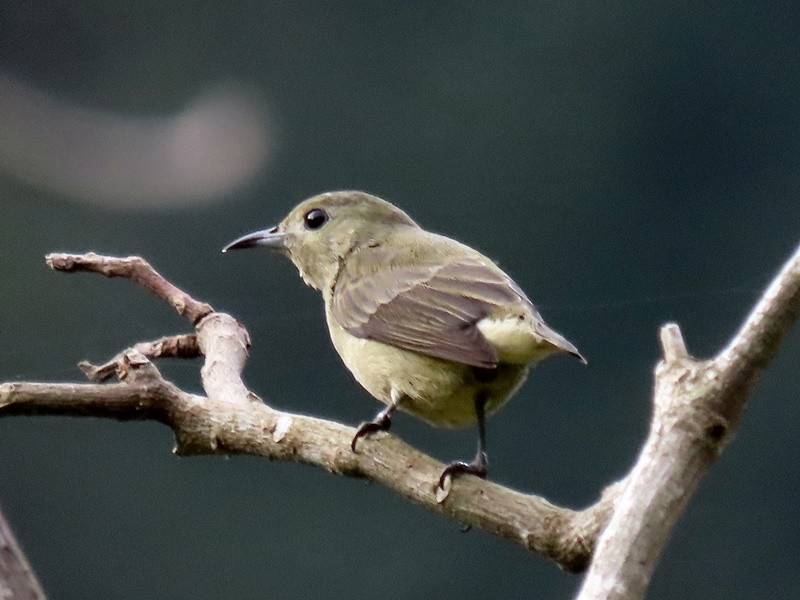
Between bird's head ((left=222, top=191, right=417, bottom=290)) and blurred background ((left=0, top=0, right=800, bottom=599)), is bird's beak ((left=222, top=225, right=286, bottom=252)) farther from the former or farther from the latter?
blurred background ((left=0, top=0, right=800, bottom=599))

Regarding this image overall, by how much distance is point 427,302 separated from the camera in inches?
124

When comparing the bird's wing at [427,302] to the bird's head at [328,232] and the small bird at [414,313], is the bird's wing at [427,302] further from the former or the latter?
the bird's head at [328,232]

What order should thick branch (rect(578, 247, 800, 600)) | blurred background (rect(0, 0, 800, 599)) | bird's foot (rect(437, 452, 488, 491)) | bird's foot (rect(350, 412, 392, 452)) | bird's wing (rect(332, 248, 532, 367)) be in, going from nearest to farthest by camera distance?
thick branch (rect(578, 247, 800, 600)) < bird's foot (rect(437, 452, 488, 491)) < bird's foot (rect(350, 412, 392, 452)) < bird's wing (rect(332, 248, 532, 367)) < blurred background (rect(0, 0, 800, 599))

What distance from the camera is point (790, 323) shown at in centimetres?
195

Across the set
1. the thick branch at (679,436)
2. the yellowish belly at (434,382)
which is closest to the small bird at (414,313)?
the yellowish belly at (434,382)

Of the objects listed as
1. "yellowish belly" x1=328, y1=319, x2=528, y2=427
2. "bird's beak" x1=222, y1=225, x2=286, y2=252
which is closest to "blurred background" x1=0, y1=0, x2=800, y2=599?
"bird's beak" x1=222, y1=225, x2=286, y2=252

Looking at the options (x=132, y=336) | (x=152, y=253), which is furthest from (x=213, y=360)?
(x=152, y=253)

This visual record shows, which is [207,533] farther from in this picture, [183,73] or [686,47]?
[686,47]

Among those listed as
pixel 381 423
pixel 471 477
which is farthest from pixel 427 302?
pixel 471 477

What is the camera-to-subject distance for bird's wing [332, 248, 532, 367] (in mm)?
2873

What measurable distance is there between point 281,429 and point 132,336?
3.63 metres

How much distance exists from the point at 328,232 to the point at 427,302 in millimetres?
672

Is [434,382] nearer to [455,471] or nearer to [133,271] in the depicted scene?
[455,471]

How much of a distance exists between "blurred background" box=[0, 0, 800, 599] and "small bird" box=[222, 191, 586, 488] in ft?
8.70
